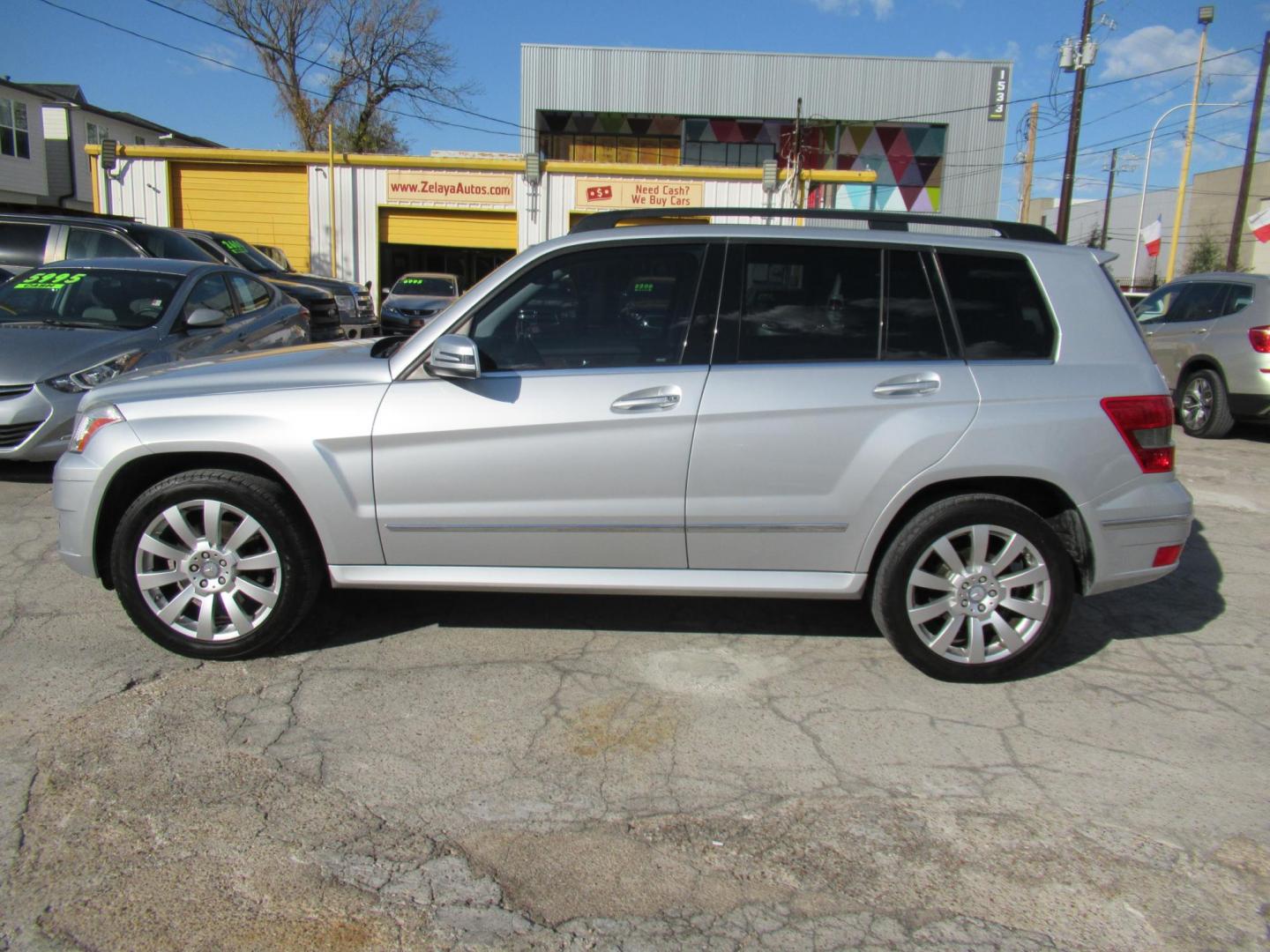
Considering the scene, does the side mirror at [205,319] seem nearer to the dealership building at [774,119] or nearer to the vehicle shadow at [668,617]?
the vehicle shadow at [668,617]

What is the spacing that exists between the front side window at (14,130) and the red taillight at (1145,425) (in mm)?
42103

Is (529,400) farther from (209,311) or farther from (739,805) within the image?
(209,311)

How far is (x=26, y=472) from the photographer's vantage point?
6898 millimetres

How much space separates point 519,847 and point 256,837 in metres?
0.76

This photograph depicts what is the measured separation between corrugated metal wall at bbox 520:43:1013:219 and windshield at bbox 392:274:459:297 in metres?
19.7

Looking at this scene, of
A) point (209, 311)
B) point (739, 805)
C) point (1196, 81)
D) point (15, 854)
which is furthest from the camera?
point (1196, 81)

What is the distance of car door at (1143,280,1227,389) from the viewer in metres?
9.76

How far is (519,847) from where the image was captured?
105 inches

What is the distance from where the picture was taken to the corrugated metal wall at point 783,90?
36562 mm

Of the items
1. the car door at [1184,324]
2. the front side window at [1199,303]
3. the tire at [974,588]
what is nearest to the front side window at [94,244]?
the tire at [974,588]

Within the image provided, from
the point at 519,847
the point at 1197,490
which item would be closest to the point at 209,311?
the point at 519,847

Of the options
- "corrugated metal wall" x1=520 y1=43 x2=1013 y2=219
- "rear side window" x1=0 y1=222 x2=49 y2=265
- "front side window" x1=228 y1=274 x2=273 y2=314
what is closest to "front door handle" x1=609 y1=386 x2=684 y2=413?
"front side window" x1=228 y1=274 x2=273 y2=314

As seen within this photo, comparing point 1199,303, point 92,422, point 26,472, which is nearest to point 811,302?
point 92,422

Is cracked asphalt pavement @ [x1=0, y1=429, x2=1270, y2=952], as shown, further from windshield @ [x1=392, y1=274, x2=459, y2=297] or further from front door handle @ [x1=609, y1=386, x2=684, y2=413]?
windshield @ [x1=392, y1=274, x2=459, y2=297]
